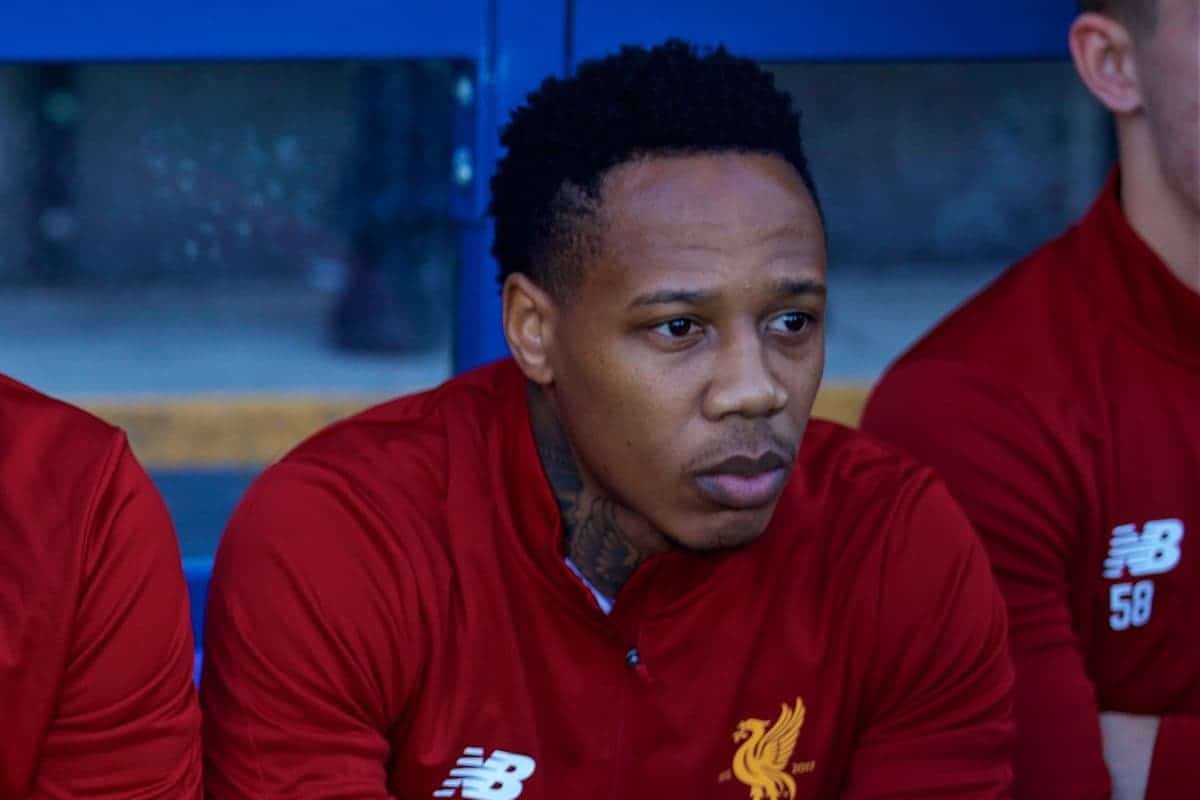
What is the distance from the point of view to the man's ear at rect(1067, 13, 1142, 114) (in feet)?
9.22

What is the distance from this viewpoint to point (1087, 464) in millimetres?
2666

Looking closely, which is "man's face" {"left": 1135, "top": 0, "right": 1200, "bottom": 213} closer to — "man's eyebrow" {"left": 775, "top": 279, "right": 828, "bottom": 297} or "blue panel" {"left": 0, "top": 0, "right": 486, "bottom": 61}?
"man's eyebrow" {"left": 775, "top": 279, "right": 828, "bottom": 297}

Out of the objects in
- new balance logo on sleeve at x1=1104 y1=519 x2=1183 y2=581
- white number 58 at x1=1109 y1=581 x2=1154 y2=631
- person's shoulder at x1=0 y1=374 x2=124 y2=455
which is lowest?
white number 58 at x1=1109 y1=581 x2=1154 y2=631

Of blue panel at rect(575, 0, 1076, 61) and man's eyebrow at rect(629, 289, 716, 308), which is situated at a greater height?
blue panel at rect(575, 0, 1076, 61)

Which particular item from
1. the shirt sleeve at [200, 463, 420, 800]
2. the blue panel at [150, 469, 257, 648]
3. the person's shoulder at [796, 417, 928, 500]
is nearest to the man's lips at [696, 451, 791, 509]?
the person's shoulder at [796, 417, 928, 500]

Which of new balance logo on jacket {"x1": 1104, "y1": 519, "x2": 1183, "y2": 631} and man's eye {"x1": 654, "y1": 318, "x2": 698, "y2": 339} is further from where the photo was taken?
new balance logo on jacket {"x1": 1104, "y1": 519, "x2": 1183, "y2": 631}

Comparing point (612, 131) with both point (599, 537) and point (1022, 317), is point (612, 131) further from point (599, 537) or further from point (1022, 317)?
point (1022, 317)

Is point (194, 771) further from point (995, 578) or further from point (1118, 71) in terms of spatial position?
point (1118, 71)

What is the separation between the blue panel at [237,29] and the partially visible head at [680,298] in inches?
27.0

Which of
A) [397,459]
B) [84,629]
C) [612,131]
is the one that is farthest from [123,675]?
[612,131]

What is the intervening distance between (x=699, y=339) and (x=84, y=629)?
740 millimetres

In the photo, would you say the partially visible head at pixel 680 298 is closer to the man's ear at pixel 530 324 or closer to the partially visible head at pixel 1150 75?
the man's ear at pixel 530 324

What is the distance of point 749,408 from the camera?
225 cm

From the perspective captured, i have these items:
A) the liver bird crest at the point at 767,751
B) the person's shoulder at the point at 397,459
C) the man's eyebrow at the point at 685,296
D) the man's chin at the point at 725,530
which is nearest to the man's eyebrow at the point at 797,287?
the man's eyebrow at the point at 685,296
